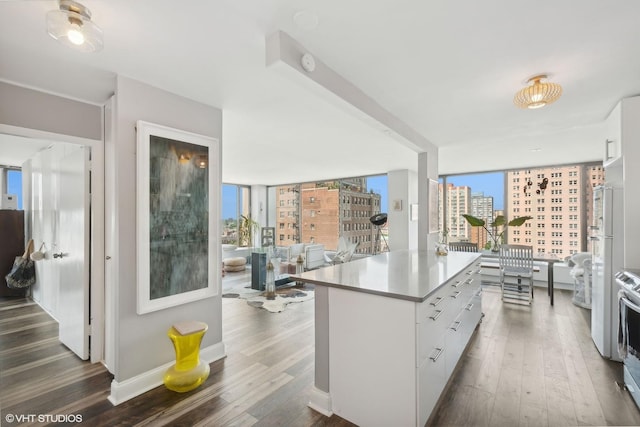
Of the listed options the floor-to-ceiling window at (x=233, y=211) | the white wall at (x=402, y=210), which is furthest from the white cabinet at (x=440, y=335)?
the floor-to-ceiling window at (x=233, y=211)

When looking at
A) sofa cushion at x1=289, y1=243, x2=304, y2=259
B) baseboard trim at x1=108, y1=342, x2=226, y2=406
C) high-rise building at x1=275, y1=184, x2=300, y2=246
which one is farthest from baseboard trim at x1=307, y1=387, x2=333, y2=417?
high-rise building at x1=275, y1=184, x2=300, y2=246

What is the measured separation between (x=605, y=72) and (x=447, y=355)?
7.99 feet

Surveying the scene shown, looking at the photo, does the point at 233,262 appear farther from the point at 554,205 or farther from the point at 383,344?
the point at 554,205

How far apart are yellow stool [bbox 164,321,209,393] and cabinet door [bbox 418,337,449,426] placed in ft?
5.47

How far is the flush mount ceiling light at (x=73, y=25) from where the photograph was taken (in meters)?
1.36

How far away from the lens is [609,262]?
2.65 m

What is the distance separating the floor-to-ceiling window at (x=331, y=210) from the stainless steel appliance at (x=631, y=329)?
514 cm

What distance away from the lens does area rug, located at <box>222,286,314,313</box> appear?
4348 mm

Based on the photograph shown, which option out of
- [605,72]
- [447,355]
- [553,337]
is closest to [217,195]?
[447,355]

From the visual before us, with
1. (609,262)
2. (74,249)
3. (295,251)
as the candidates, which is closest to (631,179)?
(609,262)

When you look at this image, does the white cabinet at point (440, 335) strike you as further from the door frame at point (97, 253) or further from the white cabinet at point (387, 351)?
the door frame at point (97, 253)

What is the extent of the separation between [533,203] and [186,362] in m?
6.71

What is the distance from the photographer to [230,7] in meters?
1.45

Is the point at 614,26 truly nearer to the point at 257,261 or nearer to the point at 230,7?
the point at 230,7
